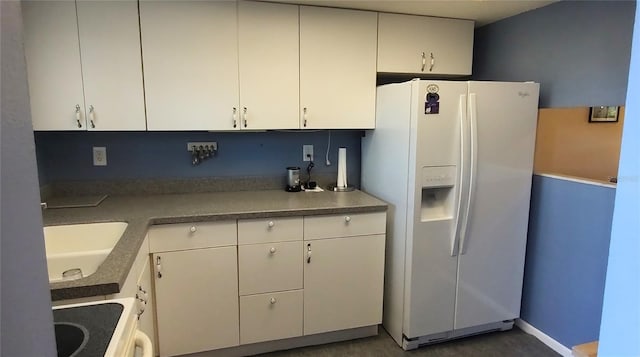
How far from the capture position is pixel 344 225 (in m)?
2.30

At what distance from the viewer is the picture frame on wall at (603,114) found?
7.38 feet

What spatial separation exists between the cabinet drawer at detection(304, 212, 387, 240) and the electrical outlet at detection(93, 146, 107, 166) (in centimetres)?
136

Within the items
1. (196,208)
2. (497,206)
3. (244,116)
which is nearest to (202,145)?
(244,116)

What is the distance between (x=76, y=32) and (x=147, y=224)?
3.58ft

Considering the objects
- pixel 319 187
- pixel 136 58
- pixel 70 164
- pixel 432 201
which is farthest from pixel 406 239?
pixel 70 164

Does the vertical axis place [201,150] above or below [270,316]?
above

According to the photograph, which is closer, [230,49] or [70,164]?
[230,49]

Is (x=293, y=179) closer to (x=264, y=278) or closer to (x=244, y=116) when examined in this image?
(x=244, y=116)

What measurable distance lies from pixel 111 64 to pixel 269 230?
1249mm

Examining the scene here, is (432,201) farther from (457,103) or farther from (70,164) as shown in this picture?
(70,164)

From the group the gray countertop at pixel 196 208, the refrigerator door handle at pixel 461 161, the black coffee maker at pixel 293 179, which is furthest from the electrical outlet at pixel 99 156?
the refrigerator door handle at pixel 461 161

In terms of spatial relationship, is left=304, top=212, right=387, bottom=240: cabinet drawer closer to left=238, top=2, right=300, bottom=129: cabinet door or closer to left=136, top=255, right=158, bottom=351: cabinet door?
left=238, top=2, right=300, bottom=129: cabinet door

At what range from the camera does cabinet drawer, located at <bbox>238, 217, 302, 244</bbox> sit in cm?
214

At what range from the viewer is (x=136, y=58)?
2.13 meters
